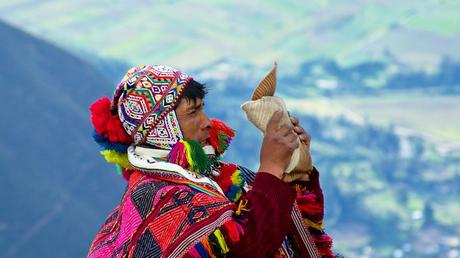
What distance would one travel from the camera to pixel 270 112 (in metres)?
3.12

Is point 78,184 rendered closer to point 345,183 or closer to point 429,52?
point 345,183

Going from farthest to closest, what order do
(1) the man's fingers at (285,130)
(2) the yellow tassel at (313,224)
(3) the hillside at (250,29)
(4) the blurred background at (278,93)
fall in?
(3) the hillside at (250,29)
(4) the blurred background at (278,93)
(2) the yellow tassel at (313,224)
(1) the man's fingers at (285,130)

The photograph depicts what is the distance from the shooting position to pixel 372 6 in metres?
10.6

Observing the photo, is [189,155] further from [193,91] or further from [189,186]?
[193,91]

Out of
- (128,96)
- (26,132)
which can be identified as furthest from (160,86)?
(26,132)

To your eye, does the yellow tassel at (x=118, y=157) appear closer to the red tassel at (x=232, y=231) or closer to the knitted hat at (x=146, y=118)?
the knitted hat at (x=146, y=118)

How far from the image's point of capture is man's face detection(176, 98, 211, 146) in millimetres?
3189

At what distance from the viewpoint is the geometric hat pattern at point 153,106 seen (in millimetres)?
3189

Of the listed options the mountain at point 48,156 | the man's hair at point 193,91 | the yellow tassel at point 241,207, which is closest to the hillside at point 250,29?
the mountain at point 48,156

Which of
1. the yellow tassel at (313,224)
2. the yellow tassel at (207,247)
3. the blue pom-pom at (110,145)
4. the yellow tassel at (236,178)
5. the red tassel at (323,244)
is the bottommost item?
the yellow tassel at (207,247)

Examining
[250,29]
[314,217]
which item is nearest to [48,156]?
[250,29]

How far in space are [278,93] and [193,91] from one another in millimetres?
6766

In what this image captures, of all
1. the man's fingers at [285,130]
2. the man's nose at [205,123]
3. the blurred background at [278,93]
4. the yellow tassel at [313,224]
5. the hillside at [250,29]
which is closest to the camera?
the man's fingers at [285,130]

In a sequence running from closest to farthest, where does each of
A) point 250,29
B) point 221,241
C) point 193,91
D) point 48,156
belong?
1. point 221,241
2. point 193,91
3. point 48,156
4. point 250,29
